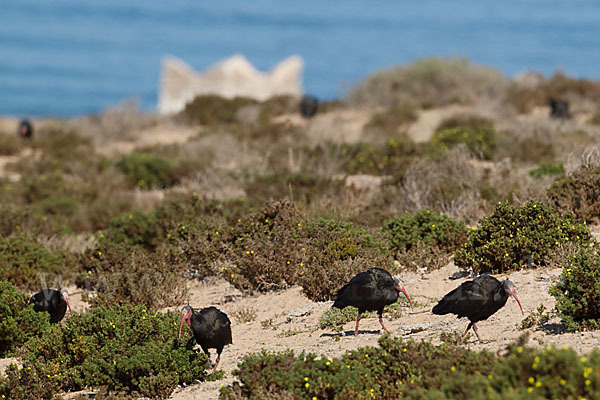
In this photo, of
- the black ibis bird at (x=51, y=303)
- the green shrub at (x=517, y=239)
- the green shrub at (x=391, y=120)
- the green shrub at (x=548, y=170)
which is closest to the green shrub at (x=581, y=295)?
the green shrub at (x=517, y=239)

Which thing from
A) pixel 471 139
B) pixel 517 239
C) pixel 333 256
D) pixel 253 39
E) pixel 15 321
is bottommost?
pixel 15 321

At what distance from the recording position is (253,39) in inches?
4080

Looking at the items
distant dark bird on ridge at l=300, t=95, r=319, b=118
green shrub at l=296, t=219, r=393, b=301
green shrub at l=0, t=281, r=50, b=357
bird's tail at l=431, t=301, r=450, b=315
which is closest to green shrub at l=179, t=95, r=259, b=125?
distant dark bird on ridge at l=300, t=95, r=319, b=118

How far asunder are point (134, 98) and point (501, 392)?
68.5ft

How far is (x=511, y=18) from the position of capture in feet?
372

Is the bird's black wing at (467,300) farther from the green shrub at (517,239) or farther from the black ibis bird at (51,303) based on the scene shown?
the black ibis bird at (51,303)

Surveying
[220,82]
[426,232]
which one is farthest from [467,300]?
[220,82]

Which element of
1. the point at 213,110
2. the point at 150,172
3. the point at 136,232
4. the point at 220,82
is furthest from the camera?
the point at 220,82

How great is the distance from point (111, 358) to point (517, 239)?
4304 mm

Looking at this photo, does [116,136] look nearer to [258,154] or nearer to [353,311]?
[258,154]

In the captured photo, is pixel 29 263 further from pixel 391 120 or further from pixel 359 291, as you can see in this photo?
pixel 391 120

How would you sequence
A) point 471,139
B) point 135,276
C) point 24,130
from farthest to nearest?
point 24,130 → point 471,139 → point 135,276

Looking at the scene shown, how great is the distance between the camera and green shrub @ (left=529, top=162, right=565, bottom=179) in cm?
1223

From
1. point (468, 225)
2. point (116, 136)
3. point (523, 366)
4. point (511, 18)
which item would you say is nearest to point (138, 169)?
point (116, 136)
